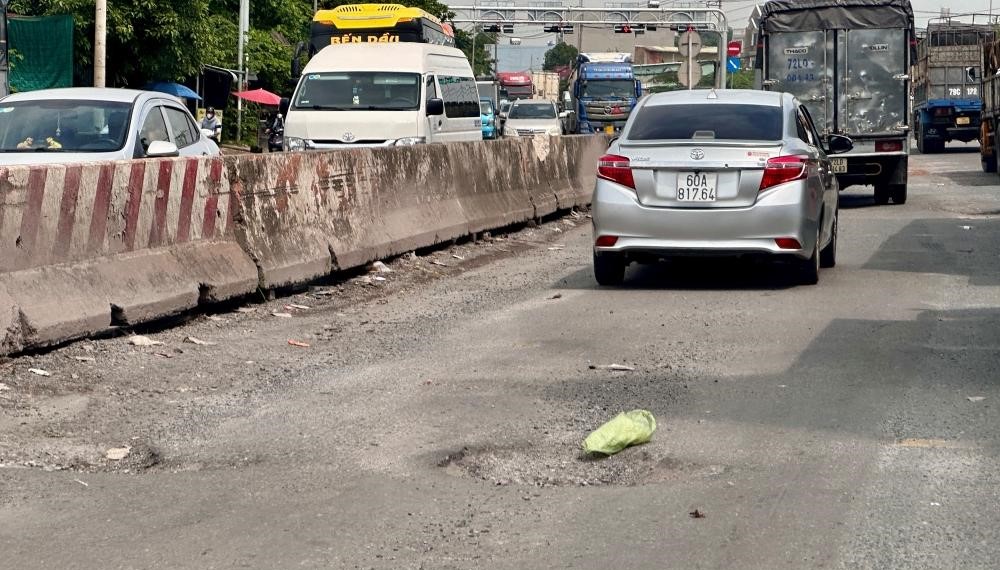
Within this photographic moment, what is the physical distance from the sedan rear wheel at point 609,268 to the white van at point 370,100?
9.36 m

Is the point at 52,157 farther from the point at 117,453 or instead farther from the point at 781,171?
the point at 117,453

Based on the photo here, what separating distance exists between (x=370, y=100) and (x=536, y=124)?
27.2 meters

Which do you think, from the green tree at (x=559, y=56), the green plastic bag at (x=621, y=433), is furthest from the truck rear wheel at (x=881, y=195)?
the green tree at (x=559, y=56)

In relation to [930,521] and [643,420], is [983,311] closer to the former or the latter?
[643,420]

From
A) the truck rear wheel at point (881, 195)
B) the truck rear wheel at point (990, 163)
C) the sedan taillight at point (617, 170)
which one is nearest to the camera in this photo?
the sedan taillight at point (617, 170)

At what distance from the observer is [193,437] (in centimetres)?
637

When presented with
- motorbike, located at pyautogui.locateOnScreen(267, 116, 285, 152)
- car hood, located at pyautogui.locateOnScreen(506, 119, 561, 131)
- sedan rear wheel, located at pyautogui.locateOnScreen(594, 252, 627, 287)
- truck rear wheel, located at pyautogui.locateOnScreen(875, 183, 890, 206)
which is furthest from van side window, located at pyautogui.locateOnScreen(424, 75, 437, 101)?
car hood, located at pyautogui.locateOnScreen(506, 119, 561, 131)

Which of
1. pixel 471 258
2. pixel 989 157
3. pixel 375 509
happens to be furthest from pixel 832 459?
pixel 989 157

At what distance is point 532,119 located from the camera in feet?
160

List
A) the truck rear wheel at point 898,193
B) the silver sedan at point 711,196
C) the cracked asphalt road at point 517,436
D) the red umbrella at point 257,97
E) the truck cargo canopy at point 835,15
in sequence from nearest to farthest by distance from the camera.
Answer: the cracked asphalt road at point 517,436, the silver sedan at point 711,196, the truck rear wheel at point 898,193, the truck cargo canopy at point 835,15, the red umbrella at point 257,97

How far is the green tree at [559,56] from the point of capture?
562 ft

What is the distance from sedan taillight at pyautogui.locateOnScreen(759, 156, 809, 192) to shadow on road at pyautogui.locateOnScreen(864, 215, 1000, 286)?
6.15 feet

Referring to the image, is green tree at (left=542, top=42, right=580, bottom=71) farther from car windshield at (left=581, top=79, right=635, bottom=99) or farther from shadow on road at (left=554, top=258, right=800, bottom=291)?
shadow on road at (left=554, top=258, right=800, bottom=291)

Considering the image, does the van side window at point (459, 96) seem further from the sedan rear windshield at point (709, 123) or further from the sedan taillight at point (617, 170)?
the sedan taillight at point (617, 170)
